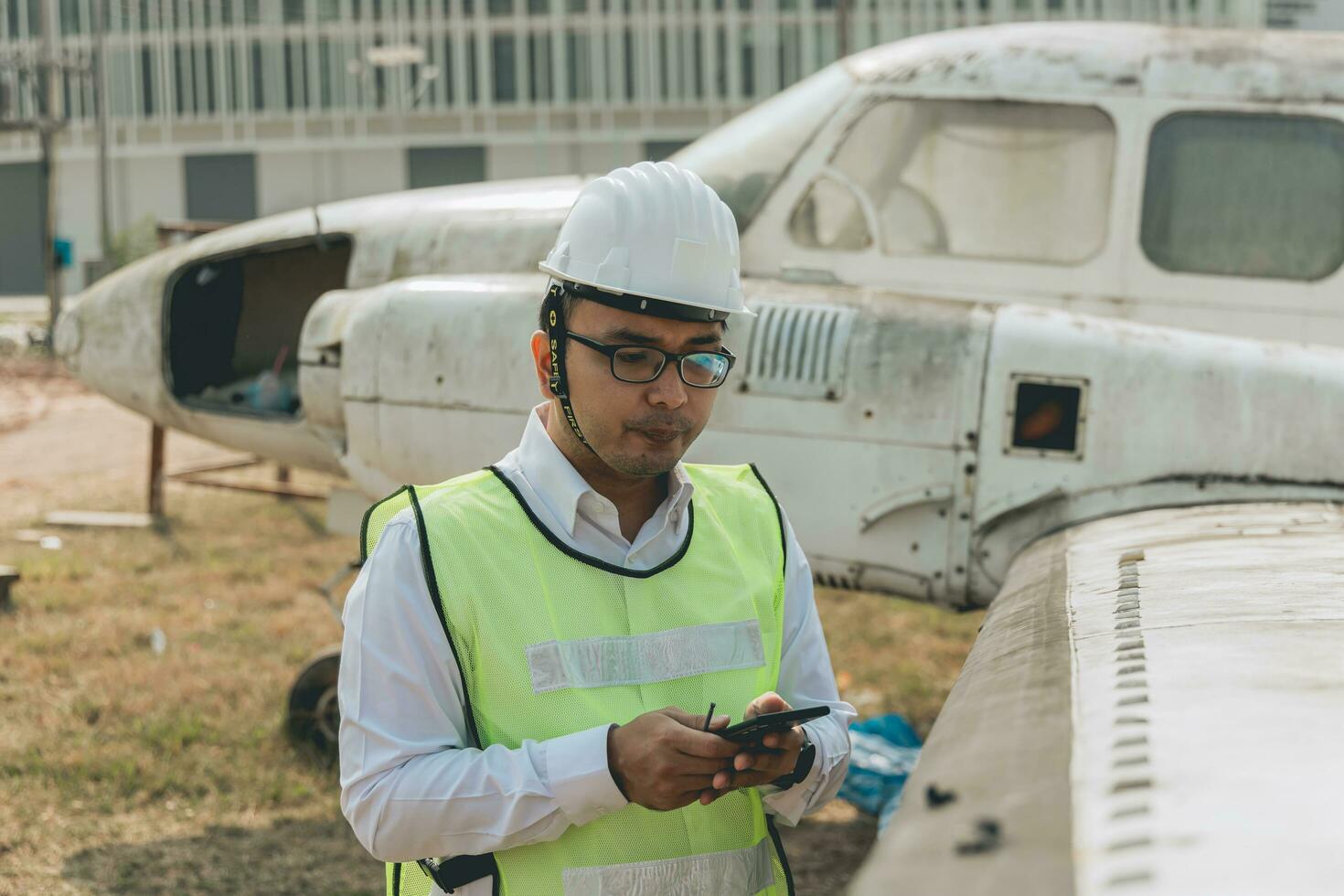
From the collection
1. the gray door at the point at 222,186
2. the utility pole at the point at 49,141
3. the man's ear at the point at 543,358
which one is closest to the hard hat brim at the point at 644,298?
the man's ear at the point at 543,358

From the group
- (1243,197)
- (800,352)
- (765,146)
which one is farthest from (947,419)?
(1243,197)

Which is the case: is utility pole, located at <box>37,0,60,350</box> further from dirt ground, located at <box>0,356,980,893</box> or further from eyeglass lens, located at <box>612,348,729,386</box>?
eyeglass lens, located at <box>612,348,729,386</box>

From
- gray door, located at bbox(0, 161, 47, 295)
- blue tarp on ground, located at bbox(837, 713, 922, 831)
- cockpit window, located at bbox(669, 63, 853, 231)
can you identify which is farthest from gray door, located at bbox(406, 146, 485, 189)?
blue tarp on ground, located at bbox(837, 713, 922, 831)

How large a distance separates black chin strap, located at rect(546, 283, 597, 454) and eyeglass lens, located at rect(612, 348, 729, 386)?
109 mm

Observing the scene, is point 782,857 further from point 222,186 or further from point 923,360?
point 222,186

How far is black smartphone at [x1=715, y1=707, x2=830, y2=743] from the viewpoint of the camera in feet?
7.07

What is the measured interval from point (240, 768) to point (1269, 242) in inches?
194

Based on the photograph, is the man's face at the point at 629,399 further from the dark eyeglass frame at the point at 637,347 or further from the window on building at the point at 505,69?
the window on building at the point at 505,69

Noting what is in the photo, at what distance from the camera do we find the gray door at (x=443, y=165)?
165 ft

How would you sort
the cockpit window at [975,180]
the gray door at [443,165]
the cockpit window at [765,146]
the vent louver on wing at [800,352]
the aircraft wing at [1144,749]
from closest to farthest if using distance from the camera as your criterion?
the aircraft wing at [1144,749], the vent louver on wing at [800,352], the cockpit window at [975,180], the cockpit window at [765,146], the gray door at [443,165]

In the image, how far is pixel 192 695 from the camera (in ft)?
22.9

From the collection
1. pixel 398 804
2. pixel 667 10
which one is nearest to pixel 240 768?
pixel 398 804

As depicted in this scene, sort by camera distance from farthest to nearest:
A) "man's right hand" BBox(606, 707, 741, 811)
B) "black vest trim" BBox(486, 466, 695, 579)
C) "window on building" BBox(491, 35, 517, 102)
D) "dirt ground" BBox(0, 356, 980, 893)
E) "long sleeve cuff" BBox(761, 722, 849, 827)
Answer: "window on building" BBox(491, 35, 517, 102) → "dirt ground" BBox(0, 356, 980, 893) → "long sleeve cuff" BBox(761, 722, 849, 827) → "black vest trim" BBox(486, 466, 695, 579) → "man's right hand" BBox(606, 707, 741, 811)

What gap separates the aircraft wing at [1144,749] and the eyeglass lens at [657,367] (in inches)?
28.9
